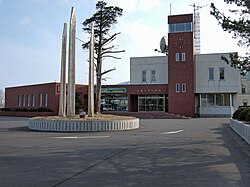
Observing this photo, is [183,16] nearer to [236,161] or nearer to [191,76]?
[191,76]

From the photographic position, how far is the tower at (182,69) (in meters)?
36.1

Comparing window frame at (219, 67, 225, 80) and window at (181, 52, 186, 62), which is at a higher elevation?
window at (181, 52, 186, 62)

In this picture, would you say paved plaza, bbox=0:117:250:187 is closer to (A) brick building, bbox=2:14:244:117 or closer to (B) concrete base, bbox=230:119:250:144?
(B) concrete base, bbox=230:119:250:144

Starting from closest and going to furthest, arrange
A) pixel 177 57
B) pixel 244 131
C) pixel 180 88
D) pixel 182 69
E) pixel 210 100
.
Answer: pixel 244 131 → pixel 180 88 → pixel 182 69 → pixel 177 57 → pixel 210 100

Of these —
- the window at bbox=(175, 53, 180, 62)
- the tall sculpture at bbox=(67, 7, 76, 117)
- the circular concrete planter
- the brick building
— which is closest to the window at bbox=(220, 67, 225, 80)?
the brick building

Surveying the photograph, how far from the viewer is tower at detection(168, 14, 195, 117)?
119ft

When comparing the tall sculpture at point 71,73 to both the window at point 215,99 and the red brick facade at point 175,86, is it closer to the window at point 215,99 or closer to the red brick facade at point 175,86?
the red brick facade at point 175,86

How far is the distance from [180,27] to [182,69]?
568cm

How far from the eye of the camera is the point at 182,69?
120 feet

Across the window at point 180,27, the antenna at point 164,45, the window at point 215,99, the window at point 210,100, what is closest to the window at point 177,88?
the window at point 215,99

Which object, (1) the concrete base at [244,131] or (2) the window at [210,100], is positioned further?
(2) the window at [210,100]

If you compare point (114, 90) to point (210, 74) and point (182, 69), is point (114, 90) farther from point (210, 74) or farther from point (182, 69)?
point (210, 74)

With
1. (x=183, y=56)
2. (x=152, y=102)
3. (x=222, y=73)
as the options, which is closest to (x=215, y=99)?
(x=222, y=73)

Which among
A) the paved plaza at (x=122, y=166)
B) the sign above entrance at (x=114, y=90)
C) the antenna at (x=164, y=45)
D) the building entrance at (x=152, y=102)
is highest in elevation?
the antenna at (x=164, y=45)
